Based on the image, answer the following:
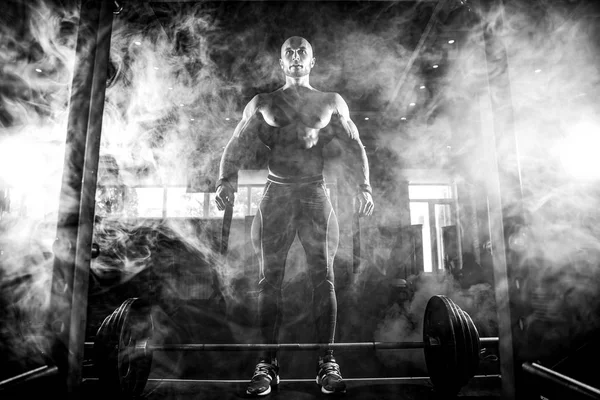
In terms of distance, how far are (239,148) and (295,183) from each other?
17.5 inches

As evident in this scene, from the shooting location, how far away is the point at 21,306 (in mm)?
3160

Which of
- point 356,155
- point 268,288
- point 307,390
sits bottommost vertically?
point 307,390

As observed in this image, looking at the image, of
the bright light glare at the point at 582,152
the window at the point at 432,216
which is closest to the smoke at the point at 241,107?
the bright light glare at the point at 582,152

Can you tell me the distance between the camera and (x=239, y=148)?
2.37 m

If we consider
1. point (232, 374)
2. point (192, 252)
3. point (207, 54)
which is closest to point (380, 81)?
point (207, 54)

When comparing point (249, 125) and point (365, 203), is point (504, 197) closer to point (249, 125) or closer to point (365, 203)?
point (365, 203)

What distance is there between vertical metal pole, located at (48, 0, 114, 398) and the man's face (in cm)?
107

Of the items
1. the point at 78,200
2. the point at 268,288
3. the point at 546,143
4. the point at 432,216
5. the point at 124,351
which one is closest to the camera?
the point at 78,200

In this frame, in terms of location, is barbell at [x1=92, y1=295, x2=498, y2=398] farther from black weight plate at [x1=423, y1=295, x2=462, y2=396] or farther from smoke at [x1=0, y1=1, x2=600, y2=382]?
smoke at [x1=0, y1=1, x2=600, y2=382]

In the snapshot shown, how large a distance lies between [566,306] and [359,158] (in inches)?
112

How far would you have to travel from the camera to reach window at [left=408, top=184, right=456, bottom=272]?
467cm

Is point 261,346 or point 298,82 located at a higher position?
point 298,82

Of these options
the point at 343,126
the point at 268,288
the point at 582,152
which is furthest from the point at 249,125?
the point at 582,152

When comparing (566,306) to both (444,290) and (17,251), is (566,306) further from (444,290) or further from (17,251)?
(17,251)
